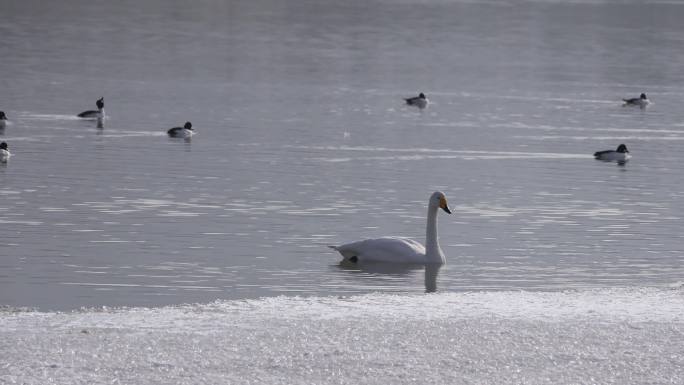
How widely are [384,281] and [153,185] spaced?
1028cm

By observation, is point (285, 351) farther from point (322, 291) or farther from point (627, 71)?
point (627, 71)

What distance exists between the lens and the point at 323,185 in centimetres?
3011

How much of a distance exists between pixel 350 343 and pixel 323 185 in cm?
1711

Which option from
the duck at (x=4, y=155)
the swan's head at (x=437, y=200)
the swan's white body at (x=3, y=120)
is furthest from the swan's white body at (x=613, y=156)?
the swan's white body at (x=3, y=120)

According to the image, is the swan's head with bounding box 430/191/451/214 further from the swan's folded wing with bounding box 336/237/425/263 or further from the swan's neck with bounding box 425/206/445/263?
the swan's folded wing with bounding box 336/237/425/263

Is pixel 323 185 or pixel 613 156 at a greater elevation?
pixel 613 156

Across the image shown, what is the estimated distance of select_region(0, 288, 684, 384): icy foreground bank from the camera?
11969 millimetres

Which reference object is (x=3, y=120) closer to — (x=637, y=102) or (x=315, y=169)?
(x=315, y=169)

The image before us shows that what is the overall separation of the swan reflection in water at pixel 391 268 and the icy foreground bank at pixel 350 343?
4868 millimetres

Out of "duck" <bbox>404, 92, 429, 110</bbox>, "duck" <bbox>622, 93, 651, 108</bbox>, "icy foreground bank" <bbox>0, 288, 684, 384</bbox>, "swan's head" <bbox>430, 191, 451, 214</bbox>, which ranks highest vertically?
"duck" <bbox>622, 93, 651, 108</bbox>

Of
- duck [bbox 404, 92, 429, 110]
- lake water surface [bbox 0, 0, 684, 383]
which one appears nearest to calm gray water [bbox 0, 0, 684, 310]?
lake water surface [bbox 0, 0, 684, 383]

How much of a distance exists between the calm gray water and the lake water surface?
0.08m

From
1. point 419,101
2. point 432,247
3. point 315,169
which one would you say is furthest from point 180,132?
point 432,247

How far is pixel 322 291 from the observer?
61.8ft
